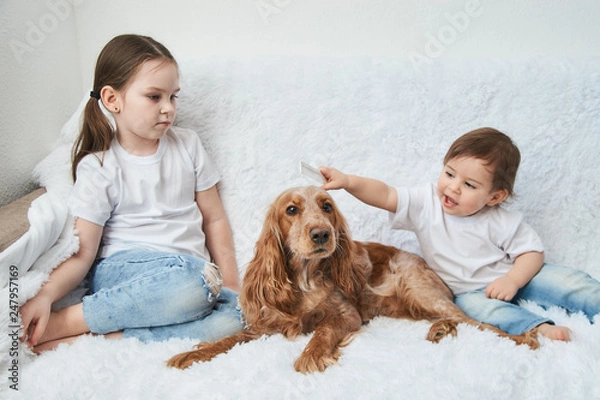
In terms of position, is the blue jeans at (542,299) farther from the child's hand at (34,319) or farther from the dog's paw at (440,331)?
the child's hand at (34,319)

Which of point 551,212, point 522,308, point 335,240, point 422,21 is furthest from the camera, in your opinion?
point 422,21

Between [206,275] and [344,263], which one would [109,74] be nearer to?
[206,275]

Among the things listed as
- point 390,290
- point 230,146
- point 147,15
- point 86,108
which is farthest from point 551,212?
point 147,15

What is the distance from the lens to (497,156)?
5.69ft

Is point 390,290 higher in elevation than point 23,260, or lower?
lower

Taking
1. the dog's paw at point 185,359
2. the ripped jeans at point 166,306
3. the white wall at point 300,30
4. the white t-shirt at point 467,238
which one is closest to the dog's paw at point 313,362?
the dog's paw at point 185,359

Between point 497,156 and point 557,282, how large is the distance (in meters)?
0.47

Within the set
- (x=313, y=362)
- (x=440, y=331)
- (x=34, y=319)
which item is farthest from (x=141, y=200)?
(x=440, y=331)

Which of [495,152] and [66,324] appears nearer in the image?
[66,324]

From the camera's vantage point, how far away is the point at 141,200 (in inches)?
75.6

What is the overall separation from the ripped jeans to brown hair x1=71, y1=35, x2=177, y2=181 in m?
0.54

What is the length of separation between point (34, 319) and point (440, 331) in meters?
1.18

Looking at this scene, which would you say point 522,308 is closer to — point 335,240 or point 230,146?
point 335,240

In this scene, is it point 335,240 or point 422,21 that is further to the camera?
point 422,21
